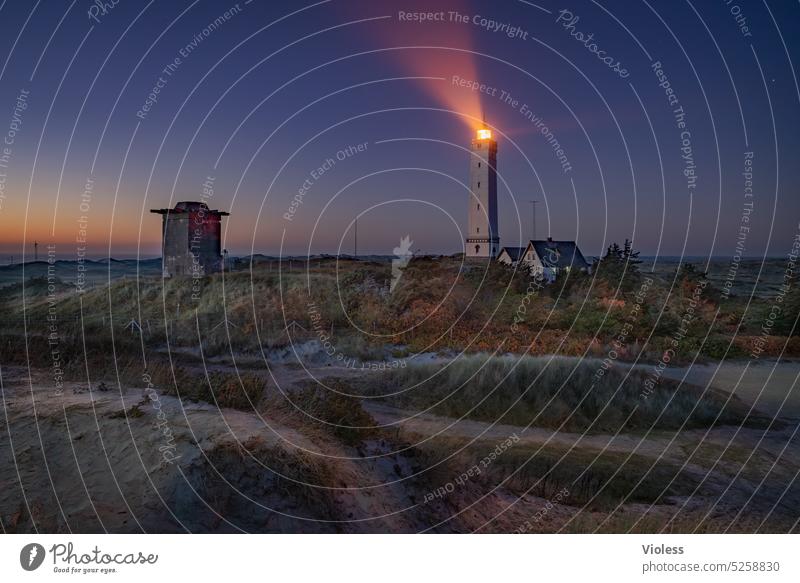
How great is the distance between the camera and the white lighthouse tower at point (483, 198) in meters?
37.7

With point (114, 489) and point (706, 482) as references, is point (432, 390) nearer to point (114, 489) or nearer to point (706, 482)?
point (706, 482)

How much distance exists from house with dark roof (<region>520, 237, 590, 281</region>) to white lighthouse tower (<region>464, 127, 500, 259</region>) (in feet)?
12.7

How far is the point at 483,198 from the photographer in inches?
1502

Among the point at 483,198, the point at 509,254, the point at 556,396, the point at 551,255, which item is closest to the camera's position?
the point at 556,396

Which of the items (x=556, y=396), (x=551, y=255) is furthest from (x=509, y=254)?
(x=556, y=396)

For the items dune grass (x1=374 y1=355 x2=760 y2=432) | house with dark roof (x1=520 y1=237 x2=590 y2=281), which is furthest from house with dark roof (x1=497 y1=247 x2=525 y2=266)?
dune grass (x1=374 y1=355 x2=760 y2=432)

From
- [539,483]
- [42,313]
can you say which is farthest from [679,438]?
[42,313]

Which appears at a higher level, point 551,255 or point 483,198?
point 483,198

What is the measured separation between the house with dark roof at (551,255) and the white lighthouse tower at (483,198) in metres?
3.86

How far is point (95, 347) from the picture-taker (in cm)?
1653

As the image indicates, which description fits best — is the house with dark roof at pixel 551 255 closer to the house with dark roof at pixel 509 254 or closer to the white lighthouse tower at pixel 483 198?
the house with dark roof at pixel 509 254

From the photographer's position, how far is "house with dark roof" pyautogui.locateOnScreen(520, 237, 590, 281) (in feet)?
131

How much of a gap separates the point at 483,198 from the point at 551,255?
7.45 metres

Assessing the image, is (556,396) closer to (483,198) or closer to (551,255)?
(483,198)
